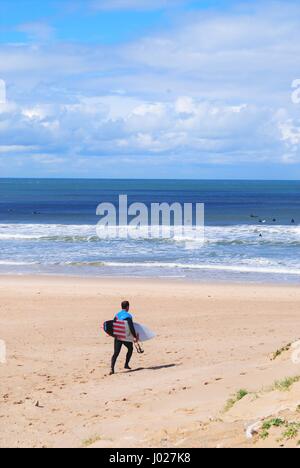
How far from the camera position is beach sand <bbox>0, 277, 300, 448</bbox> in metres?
7.61

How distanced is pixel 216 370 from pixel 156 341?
10.7 feet

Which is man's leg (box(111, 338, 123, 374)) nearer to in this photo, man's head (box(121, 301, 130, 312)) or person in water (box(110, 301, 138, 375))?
person in water (box(110, 301, 138, 375))

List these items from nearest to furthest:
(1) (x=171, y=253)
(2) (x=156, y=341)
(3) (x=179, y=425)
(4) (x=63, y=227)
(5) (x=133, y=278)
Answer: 1. (3) (x=179, y=425)
2. (2) (x=156, y=341)
3. (5) (x=133, y=278)
4. (1) (x=171, y=253)
5. (4) (x=63, y=227)

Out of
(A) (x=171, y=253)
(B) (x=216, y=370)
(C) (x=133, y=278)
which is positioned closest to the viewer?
(B) (x=216, y=370)

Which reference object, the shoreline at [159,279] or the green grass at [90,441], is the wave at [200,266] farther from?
the green grass at [90,441]

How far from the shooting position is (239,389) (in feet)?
30.7

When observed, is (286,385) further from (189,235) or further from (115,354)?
(189,235)

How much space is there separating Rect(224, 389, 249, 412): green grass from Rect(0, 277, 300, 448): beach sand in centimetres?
11

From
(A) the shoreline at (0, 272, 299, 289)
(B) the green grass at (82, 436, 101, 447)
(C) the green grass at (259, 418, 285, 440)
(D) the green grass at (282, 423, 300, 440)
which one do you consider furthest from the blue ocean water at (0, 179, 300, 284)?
(D) the green grass at (282, 423, 300, 440)

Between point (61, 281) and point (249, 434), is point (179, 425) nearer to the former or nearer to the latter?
point (249, 434)

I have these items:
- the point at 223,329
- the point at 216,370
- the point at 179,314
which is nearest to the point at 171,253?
the point at 179,314

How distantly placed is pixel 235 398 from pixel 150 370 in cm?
310

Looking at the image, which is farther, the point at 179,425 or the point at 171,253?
the point at 171,253
